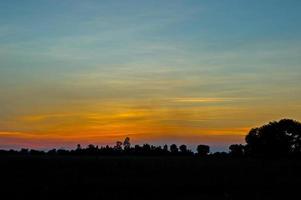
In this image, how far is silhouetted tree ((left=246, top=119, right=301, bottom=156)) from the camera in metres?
105

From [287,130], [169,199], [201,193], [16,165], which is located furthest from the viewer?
[287,130]

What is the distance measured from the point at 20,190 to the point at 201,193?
1044 centimetres

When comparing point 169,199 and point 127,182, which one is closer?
point 169,199

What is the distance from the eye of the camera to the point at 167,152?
6250 inches

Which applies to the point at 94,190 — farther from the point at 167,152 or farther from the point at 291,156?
the point at 167,152

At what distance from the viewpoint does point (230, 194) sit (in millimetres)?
32188

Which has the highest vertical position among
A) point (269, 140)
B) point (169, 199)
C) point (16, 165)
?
point (269, 140)

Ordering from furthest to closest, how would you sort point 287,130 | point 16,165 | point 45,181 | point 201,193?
1. point 287,130
2. point 16,165
3. point 45,181
4. point 201,193

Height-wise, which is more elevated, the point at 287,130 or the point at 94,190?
the point at 287,130

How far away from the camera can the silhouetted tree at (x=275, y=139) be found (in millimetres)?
104688

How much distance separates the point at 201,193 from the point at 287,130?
7961cm

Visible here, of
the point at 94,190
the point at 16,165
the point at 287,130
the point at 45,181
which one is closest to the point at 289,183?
the point at 94,190

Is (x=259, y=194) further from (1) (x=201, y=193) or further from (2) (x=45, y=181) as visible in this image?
(2) (x=45, y=181)

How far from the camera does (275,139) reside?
356 feet
